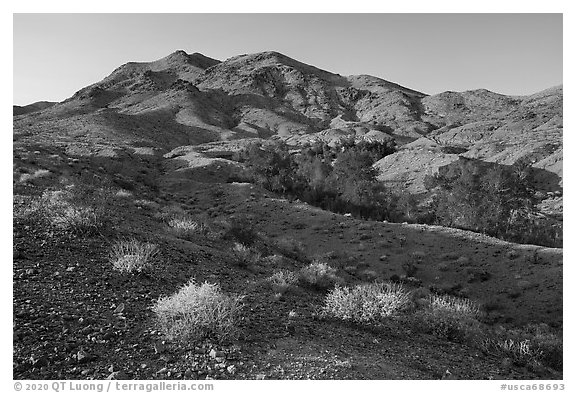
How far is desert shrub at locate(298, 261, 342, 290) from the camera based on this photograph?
1170 centimetres

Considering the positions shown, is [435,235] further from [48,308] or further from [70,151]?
[70,151]

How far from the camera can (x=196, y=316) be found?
6797mm

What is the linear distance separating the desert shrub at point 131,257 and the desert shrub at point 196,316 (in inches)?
79.7

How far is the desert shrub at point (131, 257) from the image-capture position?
8.91m

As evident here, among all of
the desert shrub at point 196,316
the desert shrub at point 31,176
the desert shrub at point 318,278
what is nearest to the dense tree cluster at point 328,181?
the desert shrub at point 318,278

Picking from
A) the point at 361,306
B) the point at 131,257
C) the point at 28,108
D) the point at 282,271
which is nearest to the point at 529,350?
the point at 361,306

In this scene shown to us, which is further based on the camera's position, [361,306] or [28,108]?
[28,108]

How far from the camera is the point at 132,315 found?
287 inches

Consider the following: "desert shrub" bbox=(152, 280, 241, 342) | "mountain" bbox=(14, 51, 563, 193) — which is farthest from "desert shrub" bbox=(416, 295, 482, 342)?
"mountain" bbox=(14, 51, 563, 193)

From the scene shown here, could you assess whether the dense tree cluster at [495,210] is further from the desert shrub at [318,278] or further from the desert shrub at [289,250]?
the desert shrub at [318,278]

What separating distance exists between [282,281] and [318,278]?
1.70 m

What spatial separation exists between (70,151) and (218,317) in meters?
42.5

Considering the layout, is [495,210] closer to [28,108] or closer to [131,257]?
[131,257]

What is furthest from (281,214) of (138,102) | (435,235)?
(138,102)
